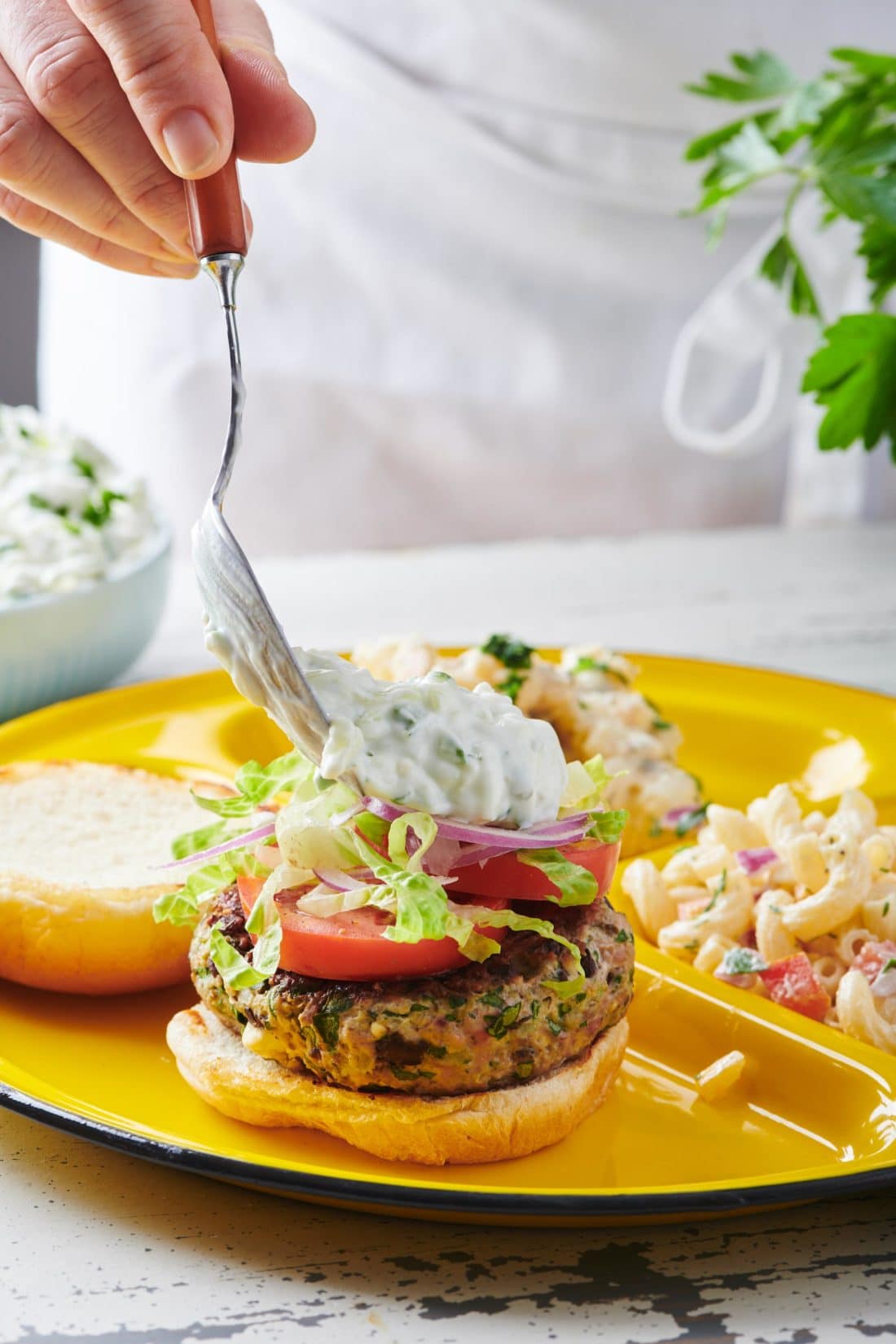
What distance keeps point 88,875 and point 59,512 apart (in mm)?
1288

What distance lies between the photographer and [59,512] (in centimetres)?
321

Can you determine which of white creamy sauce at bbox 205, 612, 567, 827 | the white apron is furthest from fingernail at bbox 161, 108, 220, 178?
the white apron

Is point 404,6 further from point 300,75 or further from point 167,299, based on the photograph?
point 167,299

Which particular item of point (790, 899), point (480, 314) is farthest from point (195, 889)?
point (480, 314)

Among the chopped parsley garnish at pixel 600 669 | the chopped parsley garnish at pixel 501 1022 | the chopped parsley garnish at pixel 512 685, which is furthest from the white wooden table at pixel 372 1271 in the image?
the chopped parsley garnish at pixel 600 669

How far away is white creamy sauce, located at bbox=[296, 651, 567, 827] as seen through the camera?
162cm

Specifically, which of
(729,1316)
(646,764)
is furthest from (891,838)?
(729,1316)

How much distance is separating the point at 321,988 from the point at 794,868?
2.70 feet

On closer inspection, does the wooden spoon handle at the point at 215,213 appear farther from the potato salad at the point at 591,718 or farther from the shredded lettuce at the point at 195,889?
the potato salad at the point at 591,718

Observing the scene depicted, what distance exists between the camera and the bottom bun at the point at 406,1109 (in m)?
1.62

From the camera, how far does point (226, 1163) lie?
4.74 feet

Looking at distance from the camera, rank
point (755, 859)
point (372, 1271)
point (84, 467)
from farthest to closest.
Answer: point (84, 467) < point (755, 859) < point (372, 1271)

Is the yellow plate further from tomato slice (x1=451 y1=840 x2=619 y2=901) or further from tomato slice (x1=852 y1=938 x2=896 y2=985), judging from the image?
tomato slice (x1=451 y1=840 x2=619 y2=901)

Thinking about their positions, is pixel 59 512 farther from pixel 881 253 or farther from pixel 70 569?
pixel 881 253
